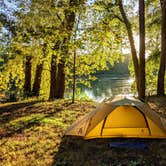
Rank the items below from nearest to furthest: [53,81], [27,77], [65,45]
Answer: [65,45] < [53,81] < [27,77]

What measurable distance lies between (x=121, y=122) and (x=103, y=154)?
187cm

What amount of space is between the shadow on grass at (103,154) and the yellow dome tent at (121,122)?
0.92 feet

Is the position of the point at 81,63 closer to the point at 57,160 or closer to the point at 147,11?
the point at 147,11

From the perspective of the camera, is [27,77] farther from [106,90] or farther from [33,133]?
[106,90]

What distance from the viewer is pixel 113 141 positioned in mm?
9375

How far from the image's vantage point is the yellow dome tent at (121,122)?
364 inches

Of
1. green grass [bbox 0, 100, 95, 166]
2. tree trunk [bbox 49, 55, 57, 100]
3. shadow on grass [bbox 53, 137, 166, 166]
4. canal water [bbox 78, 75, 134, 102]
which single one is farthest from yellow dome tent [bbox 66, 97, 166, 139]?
canal water [bbox 78, 75, 134, 102]

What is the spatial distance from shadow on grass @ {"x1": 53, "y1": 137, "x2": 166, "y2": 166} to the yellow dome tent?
0.92 feet

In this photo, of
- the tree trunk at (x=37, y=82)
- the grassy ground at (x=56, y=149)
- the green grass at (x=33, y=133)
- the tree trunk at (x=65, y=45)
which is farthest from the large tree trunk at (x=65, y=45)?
the tree trunk at (x=37, y=82)

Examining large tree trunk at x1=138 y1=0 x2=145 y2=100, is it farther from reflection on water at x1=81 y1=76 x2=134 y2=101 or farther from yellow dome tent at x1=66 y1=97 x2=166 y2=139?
reflection on water at x1=81 y1=76 x2=134 y2=101

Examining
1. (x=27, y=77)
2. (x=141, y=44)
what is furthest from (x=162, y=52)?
(x=27, y=77)

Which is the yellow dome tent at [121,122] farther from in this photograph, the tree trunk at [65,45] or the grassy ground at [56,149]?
the tree trunk at [65,45]

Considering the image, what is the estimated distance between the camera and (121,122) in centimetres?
984

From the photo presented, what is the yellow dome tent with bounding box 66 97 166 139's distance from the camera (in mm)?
9242
